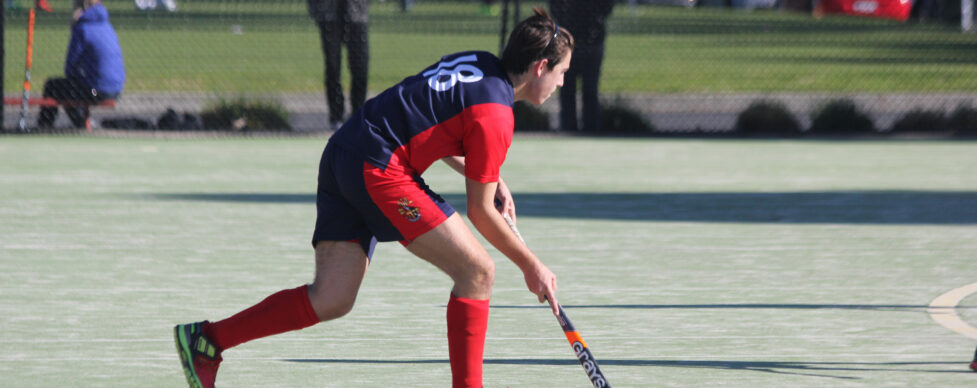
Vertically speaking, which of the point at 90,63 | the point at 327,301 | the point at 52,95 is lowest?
the point at 52,95

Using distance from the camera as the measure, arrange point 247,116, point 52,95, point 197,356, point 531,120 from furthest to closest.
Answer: point 531,120, point 247,116, point 52,95, point 197,356

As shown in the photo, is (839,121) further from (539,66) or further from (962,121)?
(539,66)

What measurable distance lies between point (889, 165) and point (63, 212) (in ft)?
24.0

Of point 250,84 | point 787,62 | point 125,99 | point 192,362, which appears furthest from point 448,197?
point 787,62

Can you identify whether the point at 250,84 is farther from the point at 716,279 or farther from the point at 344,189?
the point at 344,189

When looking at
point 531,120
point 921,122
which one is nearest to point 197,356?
point 531,120

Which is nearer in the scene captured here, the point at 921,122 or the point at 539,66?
the point at 539,66

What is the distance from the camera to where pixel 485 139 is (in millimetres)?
4164

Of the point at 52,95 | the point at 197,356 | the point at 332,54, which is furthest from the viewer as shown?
the point at 332,54

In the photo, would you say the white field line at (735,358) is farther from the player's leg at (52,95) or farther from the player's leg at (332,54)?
the player's leg at (52,95)

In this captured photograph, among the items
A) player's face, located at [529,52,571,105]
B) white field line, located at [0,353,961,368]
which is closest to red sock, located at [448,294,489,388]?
player's face, located at [529,52,571,105]

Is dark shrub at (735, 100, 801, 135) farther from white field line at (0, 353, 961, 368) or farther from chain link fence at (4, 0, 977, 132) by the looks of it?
white field line at (0, 353, 961, 368)

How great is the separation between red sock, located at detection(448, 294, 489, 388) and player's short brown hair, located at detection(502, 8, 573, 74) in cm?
78

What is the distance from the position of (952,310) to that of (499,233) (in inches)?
120
